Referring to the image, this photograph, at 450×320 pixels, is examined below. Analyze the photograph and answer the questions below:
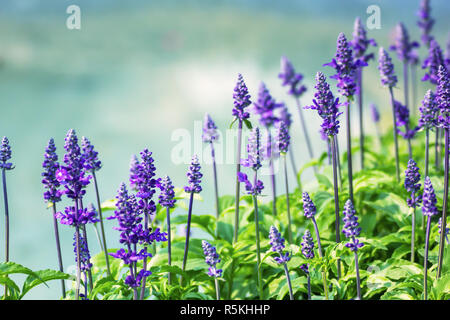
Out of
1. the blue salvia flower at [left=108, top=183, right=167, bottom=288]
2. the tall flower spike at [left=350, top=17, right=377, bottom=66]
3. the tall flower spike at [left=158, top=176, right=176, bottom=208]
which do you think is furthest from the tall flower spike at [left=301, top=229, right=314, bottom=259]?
the tall flower spike at [left=350, top=17, right=377, bottom=66]

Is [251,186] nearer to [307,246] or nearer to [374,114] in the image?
[307,246]

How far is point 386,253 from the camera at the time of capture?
3826 millimetres

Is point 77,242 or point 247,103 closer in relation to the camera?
point 77,242

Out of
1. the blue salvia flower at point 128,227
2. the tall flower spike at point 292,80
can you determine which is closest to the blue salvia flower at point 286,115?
the tall flower spike at point 292,80

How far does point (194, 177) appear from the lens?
2.97 m

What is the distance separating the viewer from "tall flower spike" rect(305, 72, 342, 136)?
287 centimetres

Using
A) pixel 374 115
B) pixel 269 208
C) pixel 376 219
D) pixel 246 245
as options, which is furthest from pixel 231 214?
pixel 374 115

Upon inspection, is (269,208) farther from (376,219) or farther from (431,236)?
(431,236)

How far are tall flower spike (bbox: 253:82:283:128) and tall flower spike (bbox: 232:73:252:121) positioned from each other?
3.10ft

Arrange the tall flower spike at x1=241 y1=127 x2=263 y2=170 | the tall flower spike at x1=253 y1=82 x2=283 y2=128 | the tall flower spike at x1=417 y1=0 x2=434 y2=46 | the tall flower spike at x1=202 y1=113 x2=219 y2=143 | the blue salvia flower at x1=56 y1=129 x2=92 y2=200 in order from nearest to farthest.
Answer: the blue salvia flower at x1=56 y1=129 x2=92 y2=200
the tall flower spike at x1=241 y1=127 x2=263 y2=170
the tall flower spike at x1=202 y1=113 x2=219 y2=143
the tall flower spike at x1=253 y1=82 x2=283 y2=128
the tall flower spike at x1=417 y1=0 x2=434 y2=46

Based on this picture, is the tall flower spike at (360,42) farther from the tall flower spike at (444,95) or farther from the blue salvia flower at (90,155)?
the blue salvia flower at (90,155)

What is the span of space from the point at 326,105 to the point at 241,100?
21.7 inches

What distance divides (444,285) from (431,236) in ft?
2.43

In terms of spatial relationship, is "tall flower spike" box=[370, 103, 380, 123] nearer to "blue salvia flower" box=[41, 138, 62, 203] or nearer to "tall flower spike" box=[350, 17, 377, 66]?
"tall flower spike" box=[350, 17, 377, 66]
